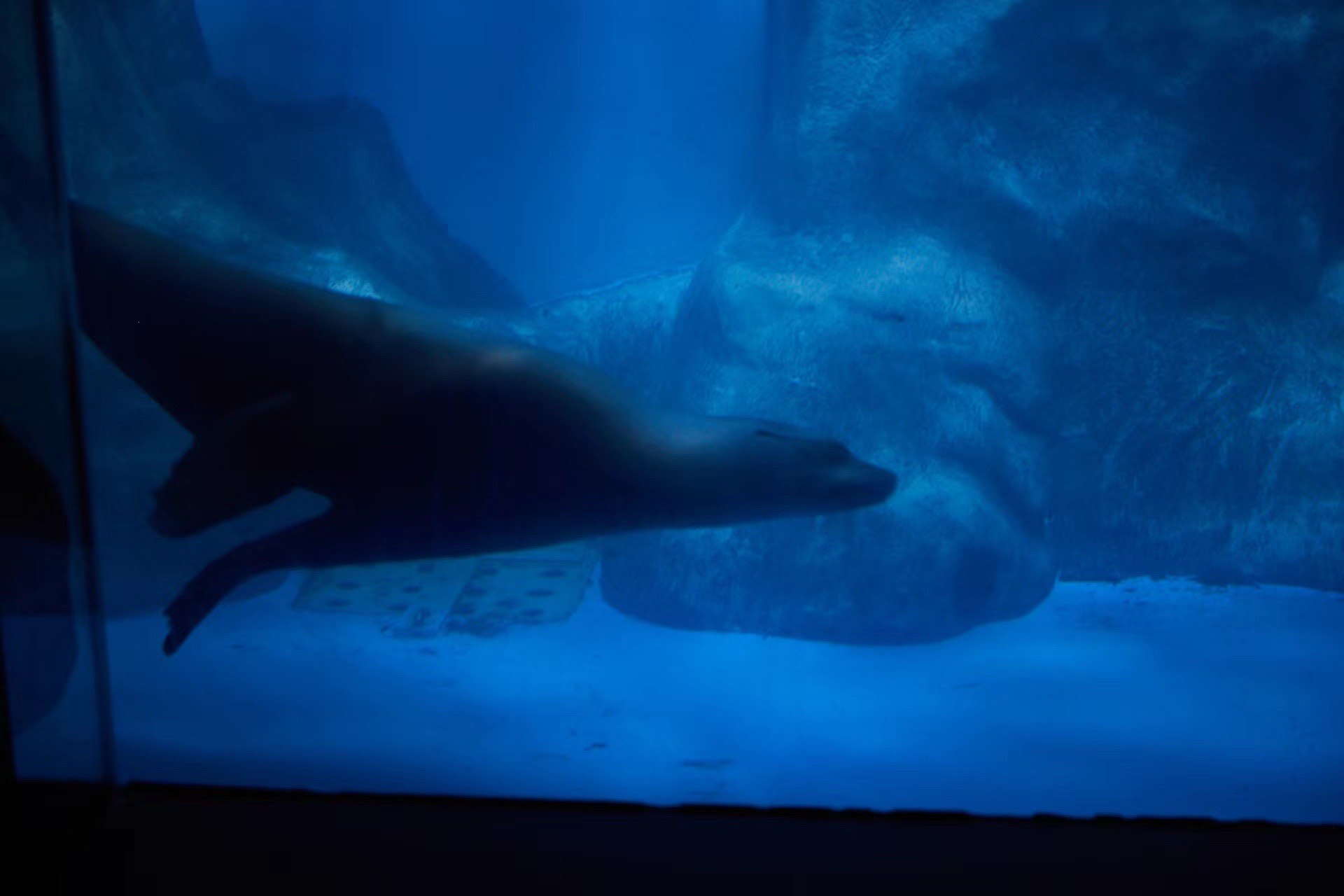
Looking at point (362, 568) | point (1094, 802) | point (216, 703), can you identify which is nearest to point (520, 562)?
point (362, 568)

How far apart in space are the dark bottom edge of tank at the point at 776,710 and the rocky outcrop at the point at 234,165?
2.66 metres

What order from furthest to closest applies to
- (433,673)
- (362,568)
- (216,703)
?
(362,568) → (433,673) → (216,703)

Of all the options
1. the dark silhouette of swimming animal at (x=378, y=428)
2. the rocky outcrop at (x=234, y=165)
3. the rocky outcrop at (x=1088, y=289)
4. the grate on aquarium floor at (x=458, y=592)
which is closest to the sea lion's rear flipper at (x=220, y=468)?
the dark silhouette of swimming animal at (x=378, y=428)

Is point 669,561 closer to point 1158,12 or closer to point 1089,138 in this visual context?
point 1089,138

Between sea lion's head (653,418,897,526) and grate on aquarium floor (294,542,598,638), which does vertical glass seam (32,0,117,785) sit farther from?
grate on aquarium floor (294,542,598,638)

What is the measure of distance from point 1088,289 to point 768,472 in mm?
5652

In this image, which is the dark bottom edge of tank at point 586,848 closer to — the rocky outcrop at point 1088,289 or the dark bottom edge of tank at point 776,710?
the dark bottom edge of tank at point 776,710

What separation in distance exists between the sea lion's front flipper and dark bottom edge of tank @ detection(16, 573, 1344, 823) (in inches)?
21.7

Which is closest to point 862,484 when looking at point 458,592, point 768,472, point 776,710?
point 768,472

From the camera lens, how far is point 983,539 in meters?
5.76

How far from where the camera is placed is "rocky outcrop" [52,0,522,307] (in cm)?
634

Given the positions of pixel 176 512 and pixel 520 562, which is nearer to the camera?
pixel 176 512

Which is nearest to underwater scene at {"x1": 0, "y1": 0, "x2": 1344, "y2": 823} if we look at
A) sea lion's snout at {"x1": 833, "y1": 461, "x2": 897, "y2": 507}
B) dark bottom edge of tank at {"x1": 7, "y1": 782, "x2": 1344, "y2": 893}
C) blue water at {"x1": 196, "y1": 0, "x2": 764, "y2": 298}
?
sea lion's snout at {"x1": 833, "y1": 461, "x2": 897, "y2": 507}

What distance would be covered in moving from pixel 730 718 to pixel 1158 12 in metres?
5.89
